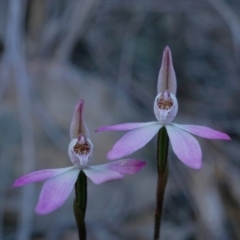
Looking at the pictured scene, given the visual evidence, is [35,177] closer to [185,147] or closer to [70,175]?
[70,175]

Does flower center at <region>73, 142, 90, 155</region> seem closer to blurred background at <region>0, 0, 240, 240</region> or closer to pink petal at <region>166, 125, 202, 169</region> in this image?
pink petal at <region>166, 125, 202, 169</region>

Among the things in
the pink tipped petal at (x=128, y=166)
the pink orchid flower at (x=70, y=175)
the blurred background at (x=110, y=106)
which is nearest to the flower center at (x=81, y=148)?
the pink orchid flower at (x=70, y=175)

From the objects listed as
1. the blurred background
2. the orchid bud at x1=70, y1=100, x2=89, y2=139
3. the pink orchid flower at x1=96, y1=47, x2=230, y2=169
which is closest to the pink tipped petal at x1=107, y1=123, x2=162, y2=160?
the pink orchid flower at x1=96, y1=47, x2=230, y2=169

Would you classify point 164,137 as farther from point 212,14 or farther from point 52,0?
point 212,14

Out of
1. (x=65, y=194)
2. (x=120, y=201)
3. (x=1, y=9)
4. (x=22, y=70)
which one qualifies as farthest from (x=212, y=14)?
Answer: (x=65, y=194)

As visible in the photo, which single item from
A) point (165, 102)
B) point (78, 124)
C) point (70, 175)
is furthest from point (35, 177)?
point (165, 102)
